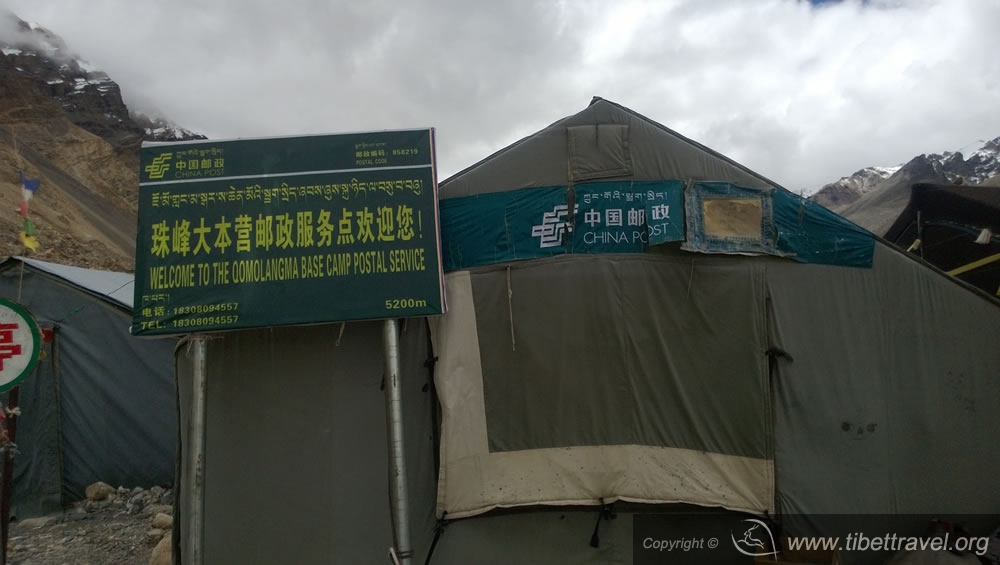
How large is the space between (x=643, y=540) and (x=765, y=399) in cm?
143

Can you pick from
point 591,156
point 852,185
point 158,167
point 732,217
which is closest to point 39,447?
point 158,167

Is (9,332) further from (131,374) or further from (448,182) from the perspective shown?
(131,374)

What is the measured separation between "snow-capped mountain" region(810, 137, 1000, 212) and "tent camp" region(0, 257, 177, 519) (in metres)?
8.22

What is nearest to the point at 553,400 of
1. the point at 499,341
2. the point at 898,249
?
the point at 499,341

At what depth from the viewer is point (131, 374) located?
811cm

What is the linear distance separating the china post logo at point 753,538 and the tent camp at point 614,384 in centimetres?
14

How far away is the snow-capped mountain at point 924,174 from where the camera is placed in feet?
40.9

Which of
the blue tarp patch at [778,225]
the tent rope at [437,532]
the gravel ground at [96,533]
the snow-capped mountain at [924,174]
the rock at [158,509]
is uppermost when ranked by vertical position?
the snow-capped mountain at [924,174]

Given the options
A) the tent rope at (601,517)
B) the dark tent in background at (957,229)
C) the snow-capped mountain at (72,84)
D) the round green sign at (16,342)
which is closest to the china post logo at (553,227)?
the tent rope at (601,517)

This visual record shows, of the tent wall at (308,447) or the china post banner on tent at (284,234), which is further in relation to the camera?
the tent wall at (308,447)

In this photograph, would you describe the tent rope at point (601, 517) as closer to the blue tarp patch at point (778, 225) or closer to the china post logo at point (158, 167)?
the blue tarp patch at point (778, 225)

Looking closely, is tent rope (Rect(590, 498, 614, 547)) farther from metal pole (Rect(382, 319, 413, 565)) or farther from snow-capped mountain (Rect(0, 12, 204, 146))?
snow-capped mountain (Rect(0, 12, 204, 146))

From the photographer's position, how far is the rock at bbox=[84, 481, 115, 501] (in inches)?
298

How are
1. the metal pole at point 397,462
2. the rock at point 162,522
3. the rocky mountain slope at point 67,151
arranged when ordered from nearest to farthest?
the metal pole at point 397,462 < the rock at point 162,522 < the rocky mountain slope at point 67,151
